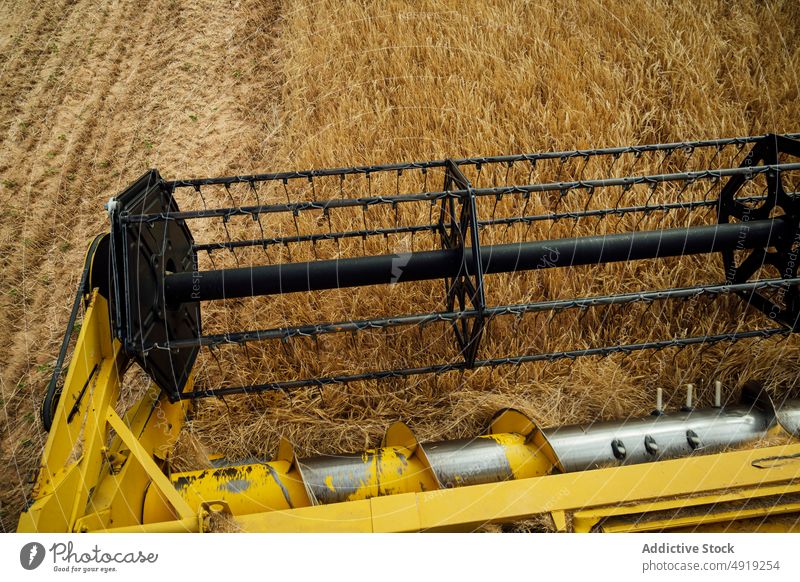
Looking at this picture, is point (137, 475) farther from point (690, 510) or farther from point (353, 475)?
point (690, 510)

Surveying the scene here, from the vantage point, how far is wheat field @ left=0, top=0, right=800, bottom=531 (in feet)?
9.21

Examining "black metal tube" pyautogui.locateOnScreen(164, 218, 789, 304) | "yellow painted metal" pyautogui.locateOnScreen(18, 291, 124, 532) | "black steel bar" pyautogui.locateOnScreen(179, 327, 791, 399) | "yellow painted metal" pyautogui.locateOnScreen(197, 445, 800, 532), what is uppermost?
"black metal tube" pyautogui.locateOnScreen(164, 218, 789, 304)

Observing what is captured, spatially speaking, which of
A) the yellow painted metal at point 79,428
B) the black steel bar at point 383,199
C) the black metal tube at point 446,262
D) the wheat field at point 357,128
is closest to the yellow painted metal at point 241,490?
the yellow painted metal at point 79,428

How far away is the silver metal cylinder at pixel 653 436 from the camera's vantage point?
219 cm

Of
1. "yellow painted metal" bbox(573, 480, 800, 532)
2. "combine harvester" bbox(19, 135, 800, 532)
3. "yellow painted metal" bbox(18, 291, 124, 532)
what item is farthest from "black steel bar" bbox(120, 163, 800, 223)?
"yellow painted metal" bbox(573, 480, 800, 532)

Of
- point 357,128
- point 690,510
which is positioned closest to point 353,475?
point 690,510

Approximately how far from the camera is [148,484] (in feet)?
6.73

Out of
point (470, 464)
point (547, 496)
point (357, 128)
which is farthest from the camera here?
point (357, 128)

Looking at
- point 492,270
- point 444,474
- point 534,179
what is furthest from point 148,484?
point 534,179

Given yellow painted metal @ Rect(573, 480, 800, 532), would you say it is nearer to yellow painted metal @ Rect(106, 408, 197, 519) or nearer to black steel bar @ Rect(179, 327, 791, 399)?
black steel bar @ Rect(179, 327, 791, 399)

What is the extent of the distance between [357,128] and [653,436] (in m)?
2.75

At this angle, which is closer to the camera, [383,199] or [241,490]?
[241,490]

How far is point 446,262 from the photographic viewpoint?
232 centimetres

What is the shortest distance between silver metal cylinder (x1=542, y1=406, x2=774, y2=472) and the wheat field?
0.40 metres
